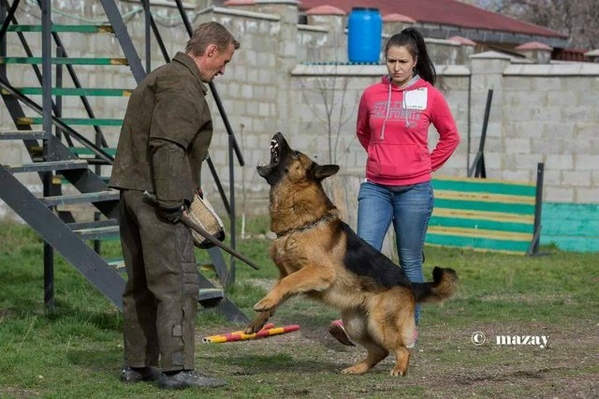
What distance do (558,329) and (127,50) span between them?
3.96 meters

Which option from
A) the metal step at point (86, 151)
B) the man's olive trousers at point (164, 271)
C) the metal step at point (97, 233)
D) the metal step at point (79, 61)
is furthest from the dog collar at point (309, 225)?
the metal step at point (86, 151)

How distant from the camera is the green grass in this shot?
728cm

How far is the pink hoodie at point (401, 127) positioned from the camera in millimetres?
8539

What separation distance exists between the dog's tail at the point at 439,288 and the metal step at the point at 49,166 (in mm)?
2891

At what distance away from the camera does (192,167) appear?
7258 millimetres

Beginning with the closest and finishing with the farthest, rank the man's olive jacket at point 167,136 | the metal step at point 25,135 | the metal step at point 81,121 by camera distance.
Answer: the man's olive jacket at point 167,136 < the metal step at point 25,135 < the metal step at point 81,121

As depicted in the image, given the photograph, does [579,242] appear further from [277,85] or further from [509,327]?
[509,327]

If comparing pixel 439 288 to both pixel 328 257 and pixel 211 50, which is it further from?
pixel 211 50

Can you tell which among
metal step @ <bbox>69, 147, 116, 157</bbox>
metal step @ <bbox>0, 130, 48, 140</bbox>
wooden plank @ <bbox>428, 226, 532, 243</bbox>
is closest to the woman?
metal step @ <bbox>0, 130, 48, 140</bbox>

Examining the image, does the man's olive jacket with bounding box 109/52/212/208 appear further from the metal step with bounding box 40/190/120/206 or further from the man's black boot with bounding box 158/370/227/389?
the metal step with bounding box 40/190/120/206

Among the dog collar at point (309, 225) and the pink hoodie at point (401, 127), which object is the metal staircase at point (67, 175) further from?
the pink hoodie at point (401, 127)

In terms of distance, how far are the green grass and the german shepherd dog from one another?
0.33 metres

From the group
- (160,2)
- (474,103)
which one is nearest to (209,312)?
(160,2)

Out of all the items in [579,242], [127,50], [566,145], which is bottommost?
[579,242]
